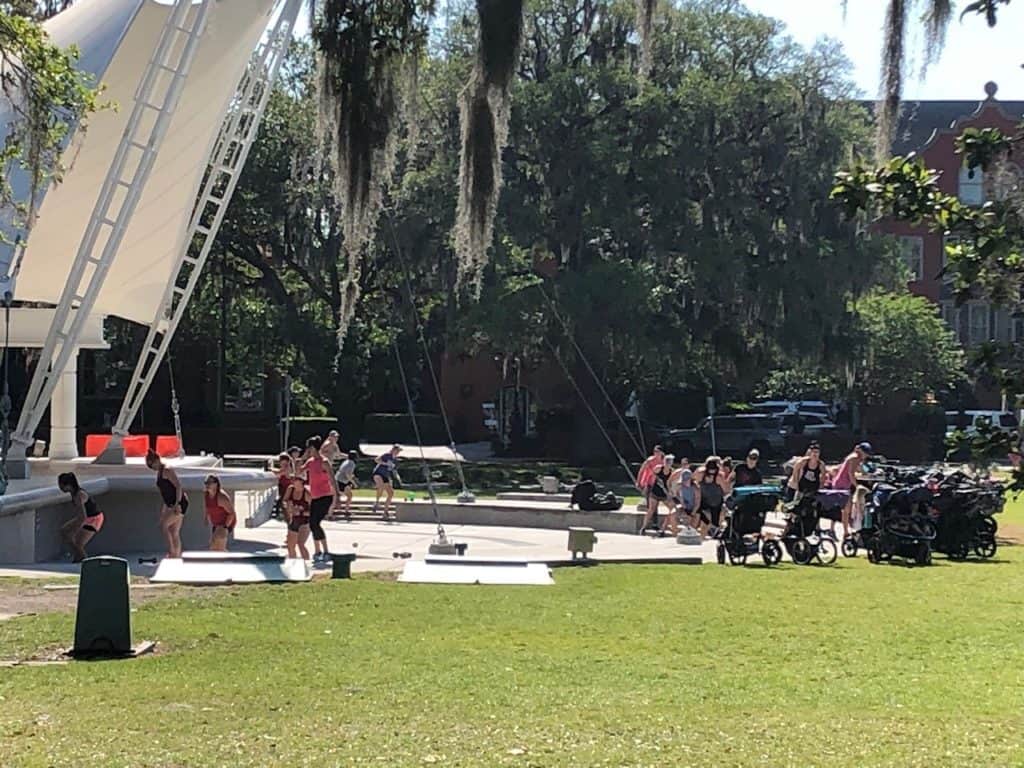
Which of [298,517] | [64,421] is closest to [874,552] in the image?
[298,517]

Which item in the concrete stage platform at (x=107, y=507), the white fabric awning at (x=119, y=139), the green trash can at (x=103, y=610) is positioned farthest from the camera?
the white fabric awning at (x=119, y=139)

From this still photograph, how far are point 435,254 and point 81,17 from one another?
16.2 metres

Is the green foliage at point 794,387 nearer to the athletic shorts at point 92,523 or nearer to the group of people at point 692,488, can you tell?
the group of people at point 692,488

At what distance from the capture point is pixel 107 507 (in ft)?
73.2

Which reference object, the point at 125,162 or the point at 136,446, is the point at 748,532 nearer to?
the point at 125,162

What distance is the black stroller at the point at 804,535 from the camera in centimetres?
1922

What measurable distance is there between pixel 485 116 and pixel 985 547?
30.0 feet

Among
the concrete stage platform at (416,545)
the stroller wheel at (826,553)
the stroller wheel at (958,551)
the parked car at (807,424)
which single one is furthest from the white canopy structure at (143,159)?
the parked car at (807,424)

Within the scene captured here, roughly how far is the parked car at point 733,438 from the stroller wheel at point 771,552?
26.3 metres

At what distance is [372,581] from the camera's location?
1661cm

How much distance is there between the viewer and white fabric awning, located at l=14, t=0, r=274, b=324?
25.5 meters

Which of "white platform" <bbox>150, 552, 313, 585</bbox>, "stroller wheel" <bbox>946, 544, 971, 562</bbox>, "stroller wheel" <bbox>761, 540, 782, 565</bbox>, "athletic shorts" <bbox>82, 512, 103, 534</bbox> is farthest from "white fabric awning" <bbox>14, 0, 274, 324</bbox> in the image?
"stroller wheel" <bbox>946, 544, 971, 562</bbox>

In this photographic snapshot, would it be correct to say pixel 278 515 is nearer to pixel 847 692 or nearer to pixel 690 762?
pixel 847 692

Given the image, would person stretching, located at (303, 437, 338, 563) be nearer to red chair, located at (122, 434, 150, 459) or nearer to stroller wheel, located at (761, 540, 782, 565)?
stroller wheel, located at (761, 540, 782, 565)
